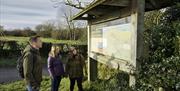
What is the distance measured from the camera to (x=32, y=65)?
720cm

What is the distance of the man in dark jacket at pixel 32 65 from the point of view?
7133 mm

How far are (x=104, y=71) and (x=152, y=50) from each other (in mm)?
4757

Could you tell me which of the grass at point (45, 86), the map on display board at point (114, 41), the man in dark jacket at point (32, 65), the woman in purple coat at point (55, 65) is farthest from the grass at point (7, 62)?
the man in dark jacket at point (32, 65)

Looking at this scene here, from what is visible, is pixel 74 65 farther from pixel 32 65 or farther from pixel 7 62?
pixel 7 62

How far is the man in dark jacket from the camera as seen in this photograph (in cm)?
713

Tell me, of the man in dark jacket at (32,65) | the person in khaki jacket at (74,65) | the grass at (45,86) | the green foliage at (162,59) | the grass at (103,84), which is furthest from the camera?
the grass at (45,86)

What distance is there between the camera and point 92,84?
1123 cm

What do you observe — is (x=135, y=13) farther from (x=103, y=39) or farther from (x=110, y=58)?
(x=103, y=39)

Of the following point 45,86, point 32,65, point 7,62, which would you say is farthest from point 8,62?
point 32,65

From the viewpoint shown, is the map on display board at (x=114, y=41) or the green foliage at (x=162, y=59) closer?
the green foliage at (x=162, y=59)

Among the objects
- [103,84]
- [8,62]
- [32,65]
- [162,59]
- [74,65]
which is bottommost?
[8,62]

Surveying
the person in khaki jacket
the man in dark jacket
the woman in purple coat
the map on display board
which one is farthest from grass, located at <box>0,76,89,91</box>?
the man in dark jacket

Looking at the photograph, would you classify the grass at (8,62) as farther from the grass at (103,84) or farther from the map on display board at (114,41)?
the map on display board at (114,41)

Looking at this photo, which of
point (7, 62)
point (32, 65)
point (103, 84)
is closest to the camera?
point (32, 65)
